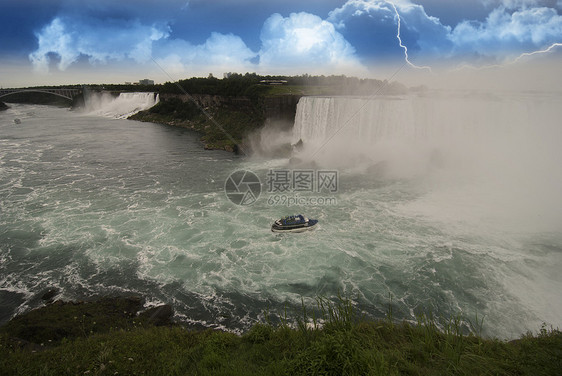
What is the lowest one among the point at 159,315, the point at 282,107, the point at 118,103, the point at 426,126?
the point at 159,315

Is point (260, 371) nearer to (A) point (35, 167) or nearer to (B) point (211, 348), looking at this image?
(B) point (211, 348)

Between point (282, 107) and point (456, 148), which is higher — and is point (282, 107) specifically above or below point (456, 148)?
above

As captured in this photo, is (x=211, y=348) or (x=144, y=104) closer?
(x=211, y=348)

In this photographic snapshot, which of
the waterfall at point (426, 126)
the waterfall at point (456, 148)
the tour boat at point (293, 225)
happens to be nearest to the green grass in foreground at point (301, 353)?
the tour boat at point (293, 225)

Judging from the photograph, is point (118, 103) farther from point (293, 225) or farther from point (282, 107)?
point (293, 225)

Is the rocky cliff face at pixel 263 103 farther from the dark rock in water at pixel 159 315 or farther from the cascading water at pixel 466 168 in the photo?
the dark rock in water at pixel 159 315

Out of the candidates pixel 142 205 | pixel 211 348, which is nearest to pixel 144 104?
pixel 142 205

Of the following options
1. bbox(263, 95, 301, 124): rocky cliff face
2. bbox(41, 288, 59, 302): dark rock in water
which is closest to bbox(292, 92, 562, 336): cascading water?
bbox(263, 95, 301, 124): rocky cliff face

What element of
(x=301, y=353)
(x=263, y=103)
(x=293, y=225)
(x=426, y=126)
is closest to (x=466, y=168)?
(x=426, y=126)
